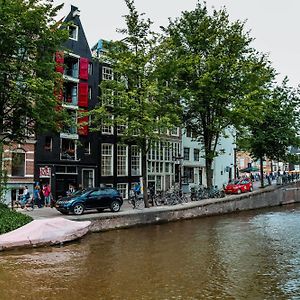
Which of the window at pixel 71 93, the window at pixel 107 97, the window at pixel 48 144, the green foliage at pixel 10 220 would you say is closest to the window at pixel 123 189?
the window at pixel 48 144

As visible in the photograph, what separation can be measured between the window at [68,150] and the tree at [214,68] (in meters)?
10.5

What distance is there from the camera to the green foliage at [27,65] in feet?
67.9

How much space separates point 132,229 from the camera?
915 inches

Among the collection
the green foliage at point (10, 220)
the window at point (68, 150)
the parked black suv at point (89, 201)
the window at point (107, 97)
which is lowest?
the green foliage at point (10, 220)

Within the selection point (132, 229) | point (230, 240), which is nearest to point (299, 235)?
point (230, 240)

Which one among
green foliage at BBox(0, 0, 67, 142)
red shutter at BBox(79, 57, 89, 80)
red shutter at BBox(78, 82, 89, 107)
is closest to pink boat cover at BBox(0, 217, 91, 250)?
green foliage at BBox(0, 0, 67, 142)

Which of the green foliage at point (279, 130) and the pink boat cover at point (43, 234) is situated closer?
the pink boat cover at point (43, 234)

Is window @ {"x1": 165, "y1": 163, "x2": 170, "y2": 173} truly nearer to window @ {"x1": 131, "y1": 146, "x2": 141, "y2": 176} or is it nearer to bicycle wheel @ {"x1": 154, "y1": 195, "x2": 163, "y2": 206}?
window @ {"x1": 131, "y1": 146, "x2": 141, "y2": 176}

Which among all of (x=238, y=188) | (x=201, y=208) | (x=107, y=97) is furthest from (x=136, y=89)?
(x=238, y=188)

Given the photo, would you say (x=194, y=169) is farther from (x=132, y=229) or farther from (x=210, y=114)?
(x=132, y=229)

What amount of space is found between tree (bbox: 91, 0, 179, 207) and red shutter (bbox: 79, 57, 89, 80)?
26.4 feet

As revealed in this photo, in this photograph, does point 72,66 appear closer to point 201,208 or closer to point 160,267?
point 201,208

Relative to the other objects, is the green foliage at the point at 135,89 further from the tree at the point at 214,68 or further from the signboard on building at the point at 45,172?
the signboard on building at the point at 45,172

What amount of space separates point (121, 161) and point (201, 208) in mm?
11864
